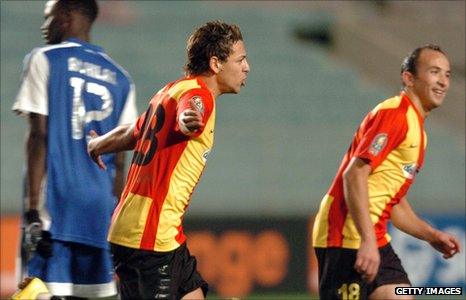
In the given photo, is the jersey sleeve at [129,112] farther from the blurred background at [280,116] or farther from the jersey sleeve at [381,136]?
the blurred background at [280,116]

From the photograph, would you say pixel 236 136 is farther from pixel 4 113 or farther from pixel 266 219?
pixel 4 113

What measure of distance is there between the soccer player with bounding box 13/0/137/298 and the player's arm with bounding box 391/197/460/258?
1.55 m

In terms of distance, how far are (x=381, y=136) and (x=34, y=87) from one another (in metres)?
1.77

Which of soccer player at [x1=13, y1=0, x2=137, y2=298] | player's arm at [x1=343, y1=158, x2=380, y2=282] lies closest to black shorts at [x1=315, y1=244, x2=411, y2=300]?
player's arm at [x1=343, y1=158, x2=380, y2=282]

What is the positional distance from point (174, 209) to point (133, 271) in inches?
13.1

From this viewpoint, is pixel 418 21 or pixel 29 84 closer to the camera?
pixel 29 84

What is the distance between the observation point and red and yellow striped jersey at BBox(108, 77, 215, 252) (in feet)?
15.6

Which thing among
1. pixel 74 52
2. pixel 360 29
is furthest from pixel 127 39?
pixel 74 52

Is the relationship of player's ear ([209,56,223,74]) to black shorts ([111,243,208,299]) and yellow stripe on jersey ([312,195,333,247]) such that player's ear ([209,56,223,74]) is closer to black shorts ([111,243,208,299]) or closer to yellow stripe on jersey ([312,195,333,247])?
black shorts ([111,243,208,299])

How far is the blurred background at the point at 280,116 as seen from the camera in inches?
457

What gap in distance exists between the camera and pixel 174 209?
15.8ft

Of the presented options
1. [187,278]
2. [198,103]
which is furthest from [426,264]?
[198,103]

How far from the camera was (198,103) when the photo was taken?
455 cm

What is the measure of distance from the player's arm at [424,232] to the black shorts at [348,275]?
347mm
